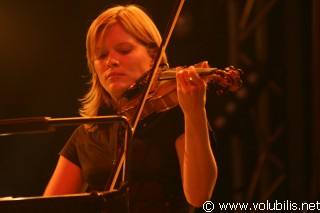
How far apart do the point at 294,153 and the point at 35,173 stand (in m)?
1.28

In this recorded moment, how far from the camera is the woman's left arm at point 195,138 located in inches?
54.5

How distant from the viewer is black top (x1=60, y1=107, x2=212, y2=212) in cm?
153

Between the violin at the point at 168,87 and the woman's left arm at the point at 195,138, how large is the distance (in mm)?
136

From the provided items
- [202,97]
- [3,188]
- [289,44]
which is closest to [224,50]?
[289,44]

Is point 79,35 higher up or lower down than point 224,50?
higher up

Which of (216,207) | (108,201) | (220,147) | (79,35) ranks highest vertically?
(79,35)

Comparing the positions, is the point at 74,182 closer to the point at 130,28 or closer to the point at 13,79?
the point at 130,28

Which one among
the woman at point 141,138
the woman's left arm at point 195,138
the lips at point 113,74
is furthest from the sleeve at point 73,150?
the woman's left arm at point 195,138

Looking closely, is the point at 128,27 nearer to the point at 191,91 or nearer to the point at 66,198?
the point at 191,91

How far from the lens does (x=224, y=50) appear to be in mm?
3061

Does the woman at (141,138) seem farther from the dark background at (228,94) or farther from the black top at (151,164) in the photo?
the dark background at (228,94)

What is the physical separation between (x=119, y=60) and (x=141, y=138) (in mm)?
255

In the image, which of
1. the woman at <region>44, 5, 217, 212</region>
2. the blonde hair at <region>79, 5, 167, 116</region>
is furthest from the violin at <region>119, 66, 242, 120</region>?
the blonde hair at <region>79, 5, 167, 116</region>

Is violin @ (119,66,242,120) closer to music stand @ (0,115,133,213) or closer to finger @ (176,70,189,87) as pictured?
finger @ (176,70,189,87)
